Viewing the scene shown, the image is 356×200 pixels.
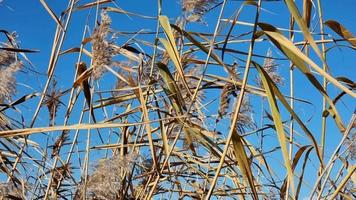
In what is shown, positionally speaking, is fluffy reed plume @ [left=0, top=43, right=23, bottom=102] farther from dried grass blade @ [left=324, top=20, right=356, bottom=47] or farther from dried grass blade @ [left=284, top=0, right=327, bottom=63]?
dried grass blade @ [left=324, top=20, right=356, bottom=47]

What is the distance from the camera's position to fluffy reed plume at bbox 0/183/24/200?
1305 millimetres

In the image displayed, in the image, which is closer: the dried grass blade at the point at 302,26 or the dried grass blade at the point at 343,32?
the dried grass blade at the point at 302,26

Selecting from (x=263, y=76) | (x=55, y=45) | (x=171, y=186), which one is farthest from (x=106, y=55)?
(x=171, y=186)

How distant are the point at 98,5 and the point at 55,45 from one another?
0.26 meters

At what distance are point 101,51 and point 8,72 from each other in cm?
30

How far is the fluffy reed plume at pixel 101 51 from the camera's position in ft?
5.14

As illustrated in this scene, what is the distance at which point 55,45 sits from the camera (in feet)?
5.42

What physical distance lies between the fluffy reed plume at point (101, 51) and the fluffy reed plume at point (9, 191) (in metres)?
0.39

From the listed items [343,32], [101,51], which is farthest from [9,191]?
[343,32]

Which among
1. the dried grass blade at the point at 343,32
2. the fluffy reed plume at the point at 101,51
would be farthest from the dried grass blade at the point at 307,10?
the fluffy reed plume at the point at 101,51

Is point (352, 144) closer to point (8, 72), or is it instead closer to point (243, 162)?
point (243, 162)

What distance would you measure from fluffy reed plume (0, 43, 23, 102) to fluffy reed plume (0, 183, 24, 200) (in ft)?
0.74

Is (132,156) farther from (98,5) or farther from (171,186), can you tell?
(171,186)

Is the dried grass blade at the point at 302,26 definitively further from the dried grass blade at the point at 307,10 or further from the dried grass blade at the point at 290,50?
the dried grass blade at the point at 307,10
